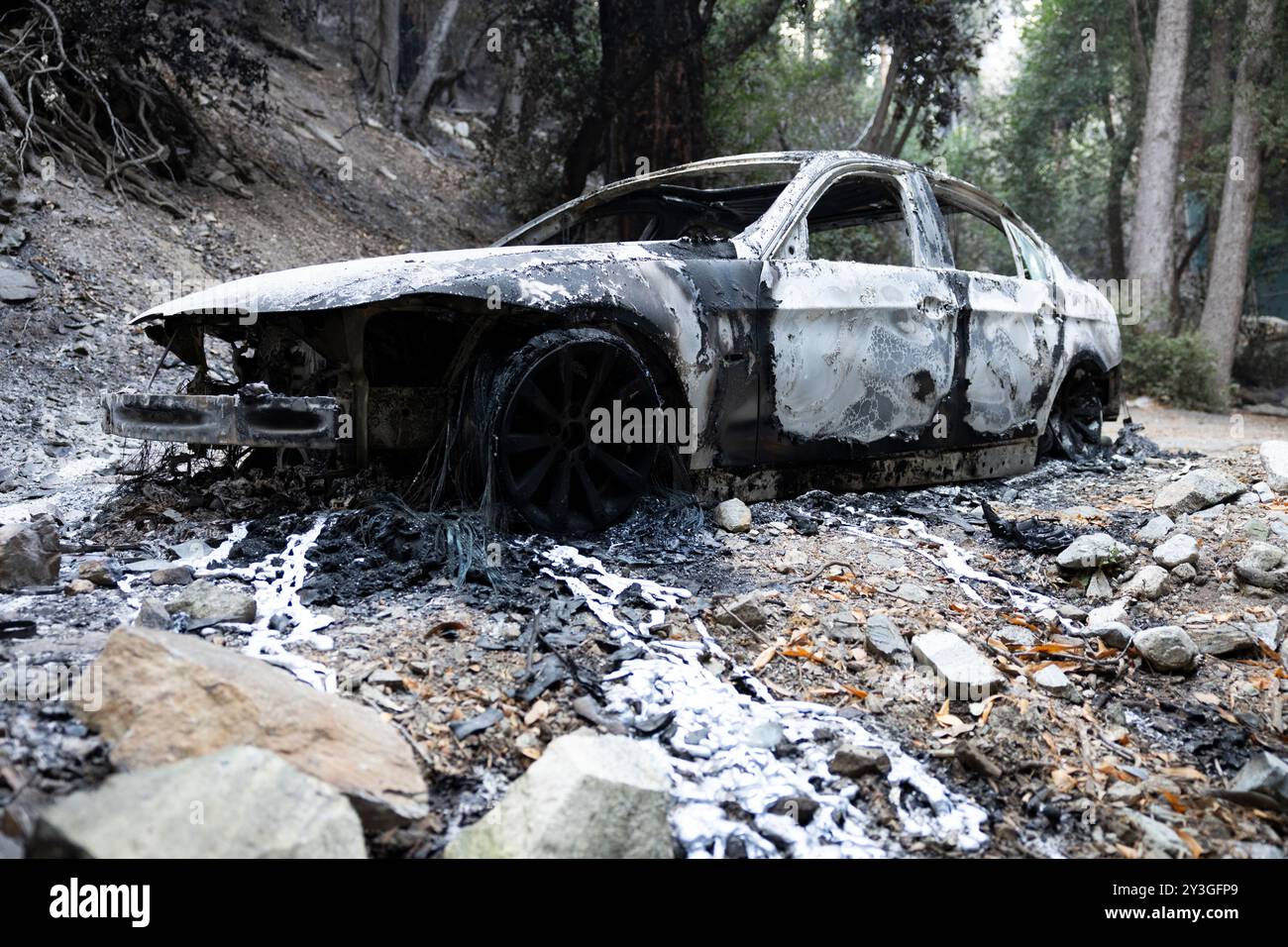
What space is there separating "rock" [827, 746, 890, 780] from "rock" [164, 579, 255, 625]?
1650mm

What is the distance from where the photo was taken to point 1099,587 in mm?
3549

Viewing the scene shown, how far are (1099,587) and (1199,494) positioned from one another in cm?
132

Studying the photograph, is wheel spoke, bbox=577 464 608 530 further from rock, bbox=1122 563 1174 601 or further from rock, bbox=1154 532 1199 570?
rock, bbox=1154 532 1199 570

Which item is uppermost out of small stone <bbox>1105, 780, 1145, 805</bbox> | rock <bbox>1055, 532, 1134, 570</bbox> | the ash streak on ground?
rock <bbox>1055, 532, 1134, 570</bbox>

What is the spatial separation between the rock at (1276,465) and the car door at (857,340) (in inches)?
63.3

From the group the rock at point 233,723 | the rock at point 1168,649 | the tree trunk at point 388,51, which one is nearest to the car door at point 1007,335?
the rock at point 1168,649

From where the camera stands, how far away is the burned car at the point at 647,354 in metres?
3.41

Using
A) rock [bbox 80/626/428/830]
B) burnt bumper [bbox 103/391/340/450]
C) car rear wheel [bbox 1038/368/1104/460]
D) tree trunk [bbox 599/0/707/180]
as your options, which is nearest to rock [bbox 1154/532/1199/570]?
car rear wheel [bbox 1038/368/1104/460]

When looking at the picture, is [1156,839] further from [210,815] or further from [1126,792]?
[210,815]

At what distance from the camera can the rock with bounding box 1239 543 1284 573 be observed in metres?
3.47

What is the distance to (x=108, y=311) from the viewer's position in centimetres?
670

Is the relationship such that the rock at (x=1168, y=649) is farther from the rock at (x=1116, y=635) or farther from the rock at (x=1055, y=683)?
the rock at (x=1055, y=683)

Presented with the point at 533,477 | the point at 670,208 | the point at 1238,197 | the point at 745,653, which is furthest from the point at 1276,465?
the point at 1238,197
